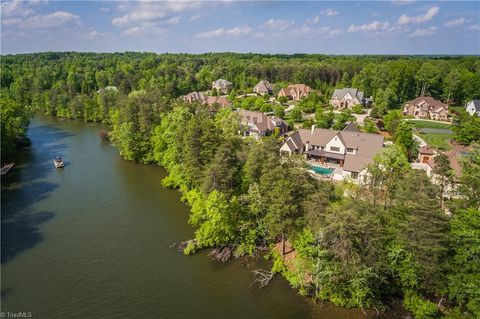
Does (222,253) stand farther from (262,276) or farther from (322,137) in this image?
(322,137)

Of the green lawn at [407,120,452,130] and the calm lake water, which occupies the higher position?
the green lawn at [407,120,452,130]

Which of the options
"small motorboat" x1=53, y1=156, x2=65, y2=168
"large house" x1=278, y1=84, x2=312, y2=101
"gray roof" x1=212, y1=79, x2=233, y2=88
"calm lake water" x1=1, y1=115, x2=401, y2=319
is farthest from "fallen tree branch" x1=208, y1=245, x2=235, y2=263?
"gray roof" x1=212, y1=79, x2=233, y2=88

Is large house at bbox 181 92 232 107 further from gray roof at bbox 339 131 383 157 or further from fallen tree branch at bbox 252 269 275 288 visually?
fallen tree branch at bbox 252 269 275 288

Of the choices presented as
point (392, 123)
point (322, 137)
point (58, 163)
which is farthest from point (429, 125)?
point (58, 163)

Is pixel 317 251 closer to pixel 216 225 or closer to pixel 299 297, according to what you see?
pixel 299 297

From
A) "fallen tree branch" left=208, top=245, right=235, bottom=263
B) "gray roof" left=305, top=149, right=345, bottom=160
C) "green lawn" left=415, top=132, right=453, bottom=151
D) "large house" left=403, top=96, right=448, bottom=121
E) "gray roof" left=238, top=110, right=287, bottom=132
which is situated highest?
"large house" left=403, top=96, right=448, bottom=121

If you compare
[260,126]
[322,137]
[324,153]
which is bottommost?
[324,153]

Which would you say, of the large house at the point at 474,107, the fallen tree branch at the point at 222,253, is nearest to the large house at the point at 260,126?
the fallen tree branch at the point at 222,253

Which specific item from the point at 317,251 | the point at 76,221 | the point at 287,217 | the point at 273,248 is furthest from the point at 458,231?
the point at 76,221
